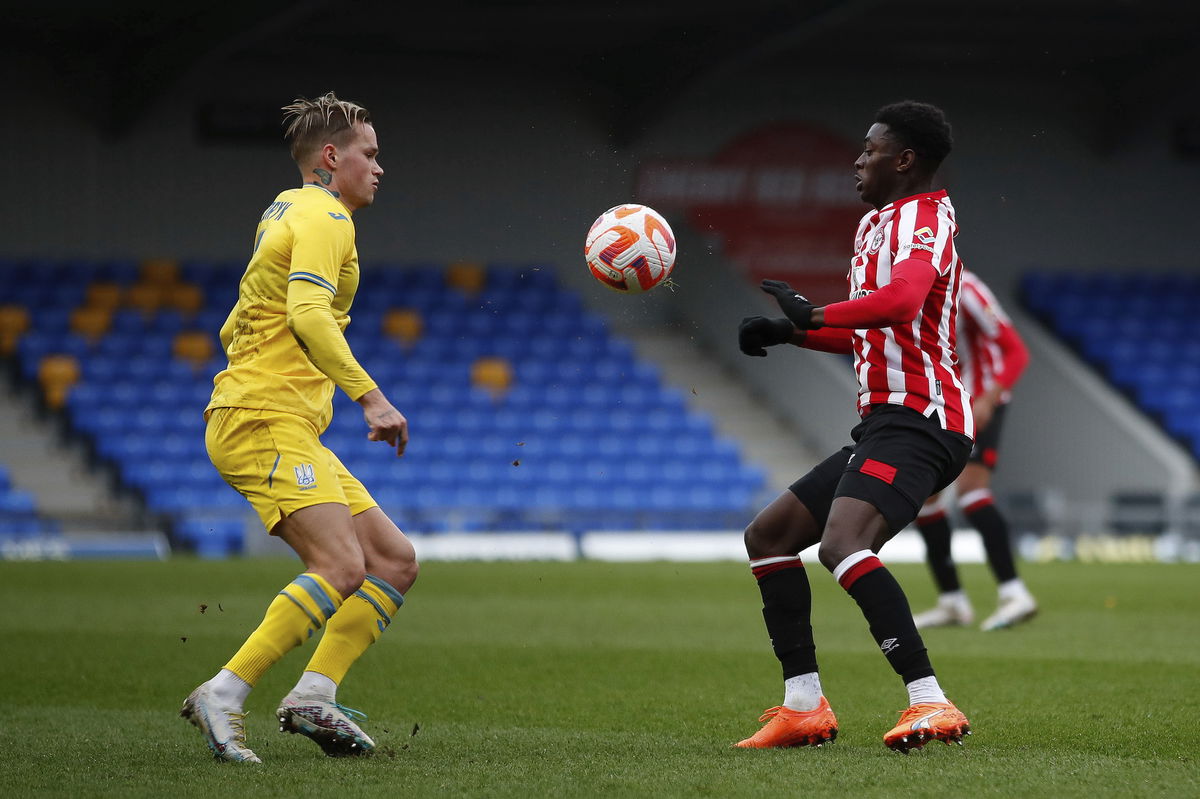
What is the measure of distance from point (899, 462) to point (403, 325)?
55.4ft

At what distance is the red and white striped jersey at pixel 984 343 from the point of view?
28.5ft

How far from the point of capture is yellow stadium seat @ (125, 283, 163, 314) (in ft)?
67.3

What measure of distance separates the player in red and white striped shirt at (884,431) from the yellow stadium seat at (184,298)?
16748mm

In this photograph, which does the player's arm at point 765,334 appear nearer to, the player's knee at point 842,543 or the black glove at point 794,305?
the black glove at point 794,305

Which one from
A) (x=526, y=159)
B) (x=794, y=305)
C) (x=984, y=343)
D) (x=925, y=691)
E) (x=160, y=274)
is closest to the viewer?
(x=925, y=691)

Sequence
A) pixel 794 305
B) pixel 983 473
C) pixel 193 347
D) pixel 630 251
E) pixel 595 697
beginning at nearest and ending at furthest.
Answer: pixel 794 305 < pixel 630 251 < pixel 595 697 < pixel 983 473 < pixel 193 347

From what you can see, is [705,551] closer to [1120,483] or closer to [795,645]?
[1120,483]

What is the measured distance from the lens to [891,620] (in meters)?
4.54

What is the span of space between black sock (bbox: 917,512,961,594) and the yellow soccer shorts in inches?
201

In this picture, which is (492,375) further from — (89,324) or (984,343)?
(984,343)

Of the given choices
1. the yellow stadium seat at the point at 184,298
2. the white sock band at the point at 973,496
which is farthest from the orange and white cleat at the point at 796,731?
the yellow stadium seat at the point at 184,298

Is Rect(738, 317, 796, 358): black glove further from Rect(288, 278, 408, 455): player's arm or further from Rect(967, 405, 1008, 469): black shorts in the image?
Rect(967, 405, 1008, 469): black shorts

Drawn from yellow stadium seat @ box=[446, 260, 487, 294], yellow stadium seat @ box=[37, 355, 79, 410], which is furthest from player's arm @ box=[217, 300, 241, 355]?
yellow stadium seat @ box=[446, 260, 487, 294]

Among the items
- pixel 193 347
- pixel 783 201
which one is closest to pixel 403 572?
pixel 193 347
